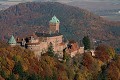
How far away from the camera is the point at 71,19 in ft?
644

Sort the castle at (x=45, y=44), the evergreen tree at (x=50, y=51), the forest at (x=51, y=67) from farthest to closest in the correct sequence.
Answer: the castle at (x=45, y=44) < the evergreen tree at (x=50, y=51) < the forest at (x=51, y=67)

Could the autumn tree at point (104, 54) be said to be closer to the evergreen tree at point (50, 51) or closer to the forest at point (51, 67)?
the forest at point (51, 67)

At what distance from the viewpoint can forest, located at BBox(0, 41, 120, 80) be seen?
2392 inches

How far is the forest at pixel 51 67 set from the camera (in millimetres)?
60750

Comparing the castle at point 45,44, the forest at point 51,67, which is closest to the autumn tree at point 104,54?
the forest at point 51,67

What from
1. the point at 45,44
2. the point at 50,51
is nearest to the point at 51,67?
the point at 50,51

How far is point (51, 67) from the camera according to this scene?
214 feet

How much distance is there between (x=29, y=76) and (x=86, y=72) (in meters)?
9.60

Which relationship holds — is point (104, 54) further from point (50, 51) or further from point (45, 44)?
point (50, 51)

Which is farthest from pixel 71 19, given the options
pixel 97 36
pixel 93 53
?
pixel 93 53

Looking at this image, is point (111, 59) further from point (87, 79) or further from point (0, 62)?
point (0, 62)

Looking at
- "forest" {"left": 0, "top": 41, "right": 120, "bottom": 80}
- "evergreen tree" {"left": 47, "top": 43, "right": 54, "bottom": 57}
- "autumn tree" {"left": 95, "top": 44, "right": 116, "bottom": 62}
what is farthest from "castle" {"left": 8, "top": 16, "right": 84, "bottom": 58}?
"autumn tree" {"left": 95, "top": 44, "right": 116, "bottom": 62}

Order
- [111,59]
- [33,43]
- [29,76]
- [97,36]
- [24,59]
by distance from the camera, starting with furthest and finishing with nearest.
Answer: [97,36] < [111,59] < [33,43] < [24,59] < [29,76]

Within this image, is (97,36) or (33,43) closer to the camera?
(33,43)
